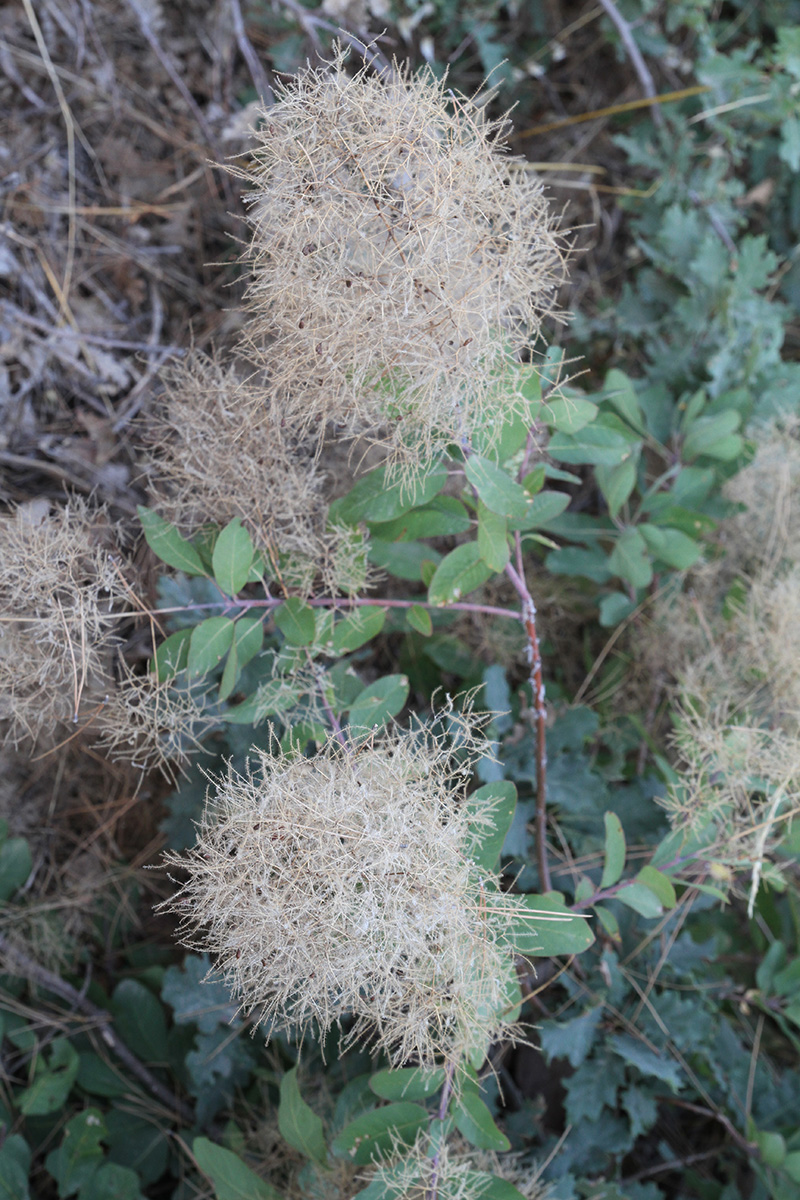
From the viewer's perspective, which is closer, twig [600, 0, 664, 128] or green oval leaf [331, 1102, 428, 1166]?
green oval leaf [331, 1102, 428, 1166]

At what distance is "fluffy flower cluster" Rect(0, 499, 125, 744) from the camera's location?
3.60 feet

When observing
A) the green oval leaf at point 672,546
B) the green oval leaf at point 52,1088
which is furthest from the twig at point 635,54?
the green oval leaf at point 52,1088

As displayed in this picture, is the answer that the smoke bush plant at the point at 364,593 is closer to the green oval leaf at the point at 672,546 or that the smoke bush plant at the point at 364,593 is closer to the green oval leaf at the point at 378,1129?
the green oval leaf at the point at 378,1129

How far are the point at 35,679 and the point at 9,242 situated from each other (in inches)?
46.2

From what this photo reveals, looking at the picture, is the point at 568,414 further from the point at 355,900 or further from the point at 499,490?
the point at 355,900

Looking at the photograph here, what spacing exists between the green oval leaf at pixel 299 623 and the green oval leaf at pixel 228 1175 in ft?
2.54

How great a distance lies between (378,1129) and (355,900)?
16.2 inches

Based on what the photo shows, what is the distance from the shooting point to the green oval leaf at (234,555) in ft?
3.71

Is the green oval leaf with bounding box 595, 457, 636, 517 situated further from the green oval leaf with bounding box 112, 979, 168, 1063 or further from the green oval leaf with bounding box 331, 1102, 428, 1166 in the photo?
the green oval leaf with bounding box 112, 979, 168, 1063

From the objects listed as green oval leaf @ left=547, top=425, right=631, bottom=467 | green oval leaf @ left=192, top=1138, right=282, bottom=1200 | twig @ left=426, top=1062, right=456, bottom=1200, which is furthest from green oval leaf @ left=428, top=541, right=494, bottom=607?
green oval leaf @ left=192, top=1138, right=282, bottom=1200

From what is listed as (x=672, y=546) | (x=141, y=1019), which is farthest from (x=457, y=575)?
(x=141, y=1019)

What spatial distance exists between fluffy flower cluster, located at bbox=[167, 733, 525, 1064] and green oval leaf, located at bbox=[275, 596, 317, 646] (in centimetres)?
20

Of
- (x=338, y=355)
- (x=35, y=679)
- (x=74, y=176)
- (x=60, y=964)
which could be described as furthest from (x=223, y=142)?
(x=60, y=964)

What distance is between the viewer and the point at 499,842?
110 centimetres
